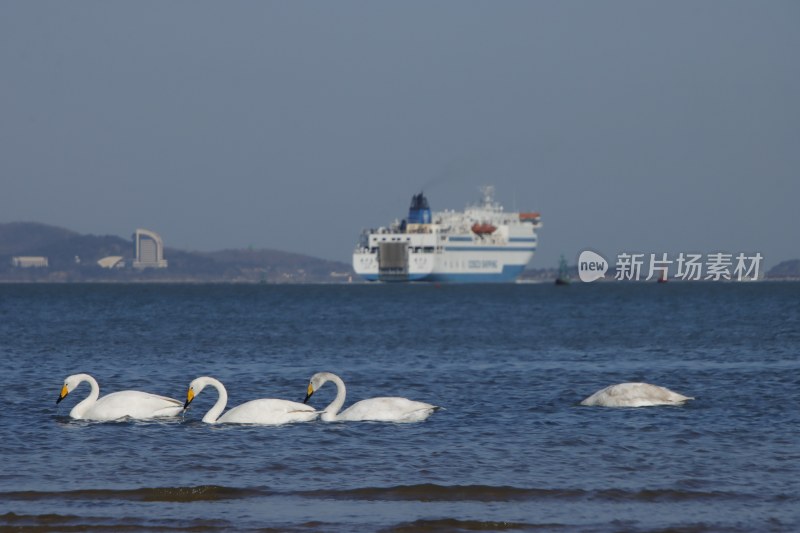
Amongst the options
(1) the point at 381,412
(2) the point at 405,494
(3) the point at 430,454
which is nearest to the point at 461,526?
(2) the point at 405,494

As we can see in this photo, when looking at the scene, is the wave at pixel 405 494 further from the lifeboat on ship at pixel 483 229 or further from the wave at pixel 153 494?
the lifeboat on ship at pixel 483 229

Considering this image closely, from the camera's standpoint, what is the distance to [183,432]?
15.9 metres

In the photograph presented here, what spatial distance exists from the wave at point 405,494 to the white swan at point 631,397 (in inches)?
246

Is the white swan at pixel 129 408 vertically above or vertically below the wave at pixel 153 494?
above

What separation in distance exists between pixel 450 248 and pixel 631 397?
136m

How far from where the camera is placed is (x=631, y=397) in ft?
58.5

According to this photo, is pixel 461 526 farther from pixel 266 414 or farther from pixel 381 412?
pixel 266 414

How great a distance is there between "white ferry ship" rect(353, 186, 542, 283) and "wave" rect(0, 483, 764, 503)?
14089 centimetres

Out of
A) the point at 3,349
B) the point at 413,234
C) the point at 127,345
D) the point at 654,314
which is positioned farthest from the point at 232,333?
the point at 413,234

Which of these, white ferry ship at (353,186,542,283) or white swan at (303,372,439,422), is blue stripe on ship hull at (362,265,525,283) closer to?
white ferry ship at (353,186,542,283)

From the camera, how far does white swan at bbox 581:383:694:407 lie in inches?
702

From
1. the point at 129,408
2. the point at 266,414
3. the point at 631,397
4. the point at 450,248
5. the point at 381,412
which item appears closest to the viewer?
the point at 266,414

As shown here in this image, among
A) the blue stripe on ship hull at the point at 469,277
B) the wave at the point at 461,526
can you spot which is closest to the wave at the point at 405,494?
the wave at the point at 461,526

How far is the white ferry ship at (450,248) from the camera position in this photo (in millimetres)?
153250
